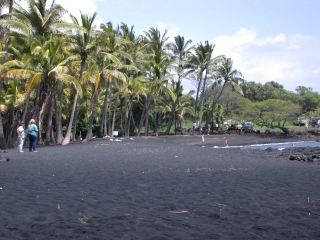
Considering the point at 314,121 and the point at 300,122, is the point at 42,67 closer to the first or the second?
the point at 314,121

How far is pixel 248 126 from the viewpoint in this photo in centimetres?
4878

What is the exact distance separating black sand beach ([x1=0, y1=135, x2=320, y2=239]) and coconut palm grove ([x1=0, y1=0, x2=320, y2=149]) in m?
12.8

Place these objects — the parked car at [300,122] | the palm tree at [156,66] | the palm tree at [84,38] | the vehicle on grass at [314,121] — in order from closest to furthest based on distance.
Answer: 1. the palm tree at [84,38]
2. the palm tree at [156,66]
3. the vehicle on grass at [314,121]
4. the parked car at [300,122]

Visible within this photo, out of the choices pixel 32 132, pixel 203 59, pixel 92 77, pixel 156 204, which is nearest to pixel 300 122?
pixel 203 59

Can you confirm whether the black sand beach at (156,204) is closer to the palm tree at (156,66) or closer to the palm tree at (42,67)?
the palm tree at (42,67)

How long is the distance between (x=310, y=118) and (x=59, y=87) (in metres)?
34.6

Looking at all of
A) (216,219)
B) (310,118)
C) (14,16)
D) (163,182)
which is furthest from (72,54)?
(310,118)

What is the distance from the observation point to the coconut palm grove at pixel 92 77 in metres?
21.8

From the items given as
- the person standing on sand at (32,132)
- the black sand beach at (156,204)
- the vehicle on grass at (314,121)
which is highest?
the vehicle on grass at (314,121)

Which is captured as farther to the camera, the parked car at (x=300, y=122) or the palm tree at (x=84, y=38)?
the parked car at (x=300, y=122)

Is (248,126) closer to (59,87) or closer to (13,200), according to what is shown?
(59,87)

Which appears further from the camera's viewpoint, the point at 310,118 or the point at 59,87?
the point at 310,118

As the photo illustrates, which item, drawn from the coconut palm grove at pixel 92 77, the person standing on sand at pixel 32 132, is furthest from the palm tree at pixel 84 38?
the person standing on sand at pixel 32 132

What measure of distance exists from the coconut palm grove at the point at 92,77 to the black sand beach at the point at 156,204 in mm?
12815
